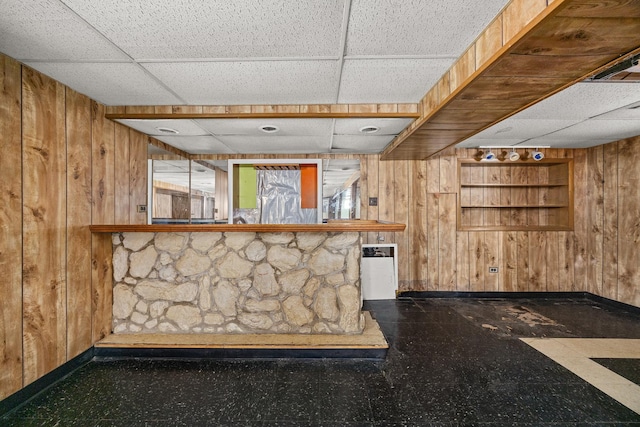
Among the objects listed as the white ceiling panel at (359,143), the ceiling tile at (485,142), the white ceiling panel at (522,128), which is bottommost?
the white ceiling panel at (359,143)

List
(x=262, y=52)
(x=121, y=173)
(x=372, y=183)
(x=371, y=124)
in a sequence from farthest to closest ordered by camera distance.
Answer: (x=372, y=183) → (x=371, y=124) → (x=121, y=173) → (x=262, y=52)

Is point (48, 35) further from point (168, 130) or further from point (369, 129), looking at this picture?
point (369, 129)

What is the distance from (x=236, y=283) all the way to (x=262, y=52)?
1895 millimetres

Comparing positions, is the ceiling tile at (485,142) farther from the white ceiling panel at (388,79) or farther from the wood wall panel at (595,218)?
the white ceiling panel at (388,79)

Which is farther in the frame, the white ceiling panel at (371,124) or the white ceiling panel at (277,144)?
the white ceiling panel at (277,144)

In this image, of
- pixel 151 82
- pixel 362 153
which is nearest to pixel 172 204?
pixel 151 82

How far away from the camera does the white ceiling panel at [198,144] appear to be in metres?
3.50

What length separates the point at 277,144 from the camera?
379 cm

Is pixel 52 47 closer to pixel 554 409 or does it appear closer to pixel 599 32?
pixel 599 32

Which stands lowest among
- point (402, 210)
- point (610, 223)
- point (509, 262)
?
point (509, 262)

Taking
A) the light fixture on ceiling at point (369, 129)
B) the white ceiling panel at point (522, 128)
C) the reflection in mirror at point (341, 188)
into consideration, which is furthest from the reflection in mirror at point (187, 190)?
the white ceiling panel at point (522, 128)

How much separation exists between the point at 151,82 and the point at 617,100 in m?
3.89

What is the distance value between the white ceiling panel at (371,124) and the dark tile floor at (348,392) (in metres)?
2.21

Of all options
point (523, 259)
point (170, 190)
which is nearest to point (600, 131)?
point (523, 259)
